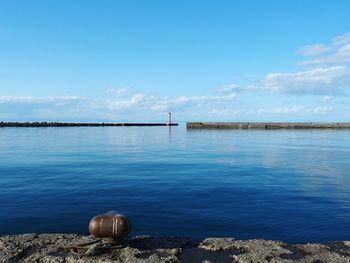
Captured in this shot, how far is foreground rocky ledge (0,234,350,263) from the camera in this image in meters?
9.91

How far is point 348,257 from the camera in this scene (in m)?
10.1

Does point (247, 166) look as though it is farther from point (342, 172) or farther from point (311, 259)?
point (311, 259)

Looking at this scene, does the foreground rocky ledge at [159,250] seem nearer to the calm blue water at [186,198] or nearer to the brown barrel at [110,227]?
the brown barrel at [110,227]

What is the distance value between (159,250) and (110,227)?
59.2 inches

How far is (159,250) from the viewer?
416 inches

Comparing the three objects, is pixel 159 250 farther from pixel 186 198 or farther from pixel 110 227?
pixel 186 198

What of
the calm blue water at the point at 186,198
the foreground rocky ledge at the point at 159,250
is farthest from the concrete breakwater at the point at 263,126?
the foreground rocky ledge at the point at 159,250

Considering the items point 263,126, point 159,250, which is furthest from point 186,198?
point 263,126

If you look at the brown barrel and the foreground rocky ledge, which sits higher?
the brown barrel

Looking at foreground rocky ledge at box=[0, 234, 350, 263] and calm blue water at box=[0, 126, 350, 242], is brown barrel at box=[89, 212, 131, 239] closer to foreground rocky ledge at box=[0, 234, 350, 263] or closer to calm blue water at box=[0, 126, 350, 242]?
foreground rocky ledge at box=[0, 234, 350, 263]

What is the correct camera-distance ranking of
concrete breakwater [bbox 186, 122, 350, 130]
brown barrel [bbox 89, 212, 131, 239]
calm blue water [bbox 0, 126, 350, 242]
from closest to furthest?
brown barrel [bbox 89, 212, 131, 239] → calm blue water [bbox 0, 126, 350, 242] → concrete breakwater [bbox 186, 122, 350, 130]

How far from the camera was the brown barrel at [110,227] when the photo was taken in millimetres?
10602

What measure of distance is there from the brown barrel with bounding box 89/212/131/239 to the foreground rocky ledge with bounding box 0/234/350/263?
0.85 ft

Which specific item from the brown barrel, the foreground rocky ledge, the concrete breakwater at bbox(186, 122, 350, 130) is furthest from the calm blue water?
the concrete breakwater at bbox(186, 122, 350, 130)
